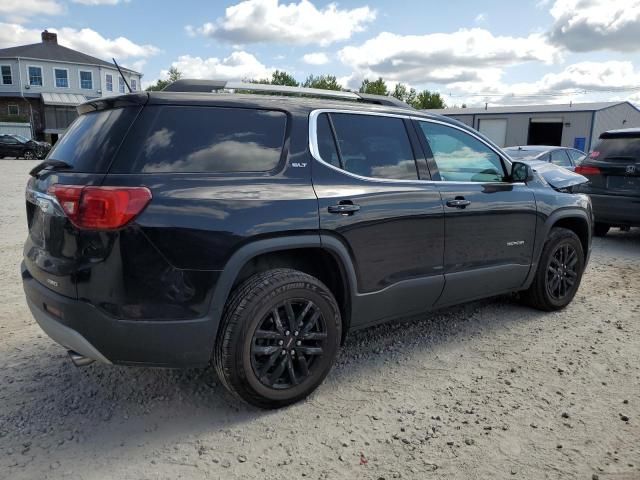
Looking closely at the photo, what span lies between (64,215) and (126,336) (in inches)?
27.5

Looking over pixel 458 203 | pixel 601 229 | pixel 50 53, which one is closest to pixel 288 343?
pixel 458 203

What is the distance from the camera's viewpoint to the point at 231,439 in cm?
287

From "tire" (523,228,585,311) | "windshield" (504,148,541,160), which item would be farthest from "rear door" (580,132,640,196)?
"tire" (523,228,585,311)

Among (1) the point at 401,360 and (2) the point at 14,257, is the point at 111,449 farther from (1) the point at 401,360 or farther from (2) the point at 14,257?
(2) the point at 14,257

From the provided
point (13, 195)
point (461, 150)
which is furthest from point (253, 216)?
point (13, 195)

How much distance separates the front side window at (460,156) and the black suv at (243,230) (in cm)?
3

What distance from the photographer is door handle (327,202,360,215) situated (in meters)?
3.20

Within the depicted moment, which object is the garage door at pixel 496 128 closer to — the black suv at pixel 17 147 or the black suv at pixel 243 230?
the black suv at pixel 17 147

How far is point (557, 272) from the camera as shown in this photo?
4.94 m

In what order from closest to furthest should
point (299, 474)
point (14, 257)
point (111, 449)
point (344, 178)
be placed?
point (299, 474) → point (111, 449) → point (344, 178) → point (14, 257)

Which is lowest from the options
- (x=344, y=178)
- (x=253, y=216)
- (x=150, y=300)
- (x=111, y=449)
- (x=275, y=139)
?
(x=111, y=449)

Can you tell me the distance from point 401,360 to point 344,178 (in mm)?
1449

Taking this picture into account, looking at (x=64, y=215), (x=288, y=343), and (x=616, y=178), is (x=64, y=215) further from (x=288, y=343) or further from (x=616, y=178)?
(x=616, y=178)

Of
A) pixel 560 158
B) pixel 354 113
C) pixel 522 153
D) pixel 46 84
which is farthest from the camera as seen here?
pixel 46 84
